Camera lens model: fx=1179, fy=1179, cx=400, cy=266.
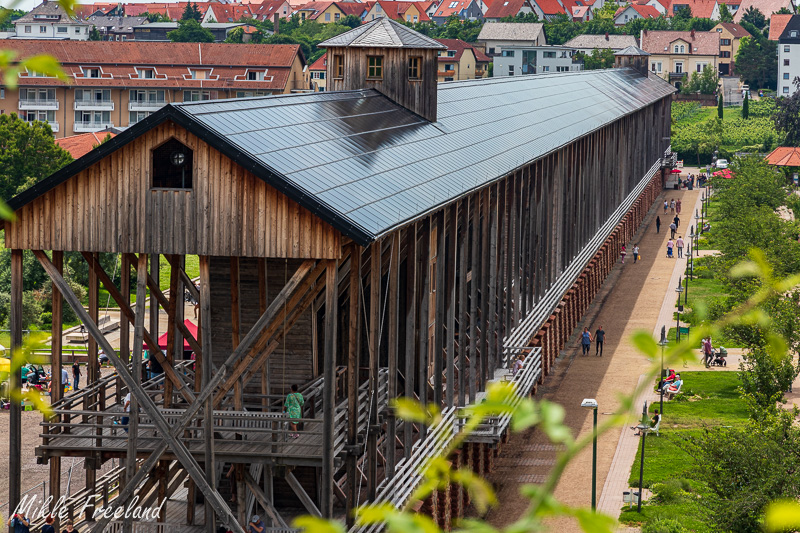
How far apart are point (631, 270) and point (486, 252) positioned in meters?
39.5

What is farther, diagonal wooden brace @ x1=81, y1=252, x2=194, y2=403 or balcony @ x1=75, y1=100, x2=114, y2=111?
balcony @ x1=75, y1=100, x2=114, y2=111

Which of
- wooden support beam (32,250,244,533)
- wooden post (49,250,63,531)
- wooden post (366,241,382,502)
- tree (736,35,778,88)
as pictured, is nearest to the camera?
wooden support beam (32,250,244,533)

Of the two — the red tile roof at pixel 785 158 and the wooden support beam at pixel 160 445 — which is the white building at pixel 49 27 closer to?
the red tile roof at pixel 785 158

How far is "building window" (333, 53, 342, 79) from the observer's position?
1435 inches

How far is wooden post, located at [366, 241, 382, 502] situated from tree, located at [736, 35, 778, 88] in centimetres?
15520

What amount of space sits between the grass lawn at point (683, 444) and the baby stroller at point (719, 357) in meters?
1.58

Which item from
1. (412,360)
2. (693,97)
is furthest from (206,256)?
(693,97)

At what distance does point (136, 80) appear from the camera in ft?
367

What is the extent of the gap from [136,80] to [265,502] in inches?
3715

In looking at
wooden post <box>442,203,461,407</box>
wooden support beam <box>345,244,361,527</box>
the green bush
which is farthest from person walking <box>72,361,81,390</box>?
the green bush

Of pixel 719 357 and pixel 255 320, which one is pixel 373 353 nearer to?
pixel 255 320

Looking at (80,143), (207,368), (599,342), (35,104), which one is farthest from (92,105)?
(207,368)

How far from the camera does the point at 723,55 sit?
178m

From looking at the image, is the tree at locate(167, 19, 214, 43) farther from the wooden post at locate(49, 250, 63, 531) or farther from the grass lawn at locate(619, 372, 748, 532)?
the wooden post at locate(49, 250, 63, 531)
